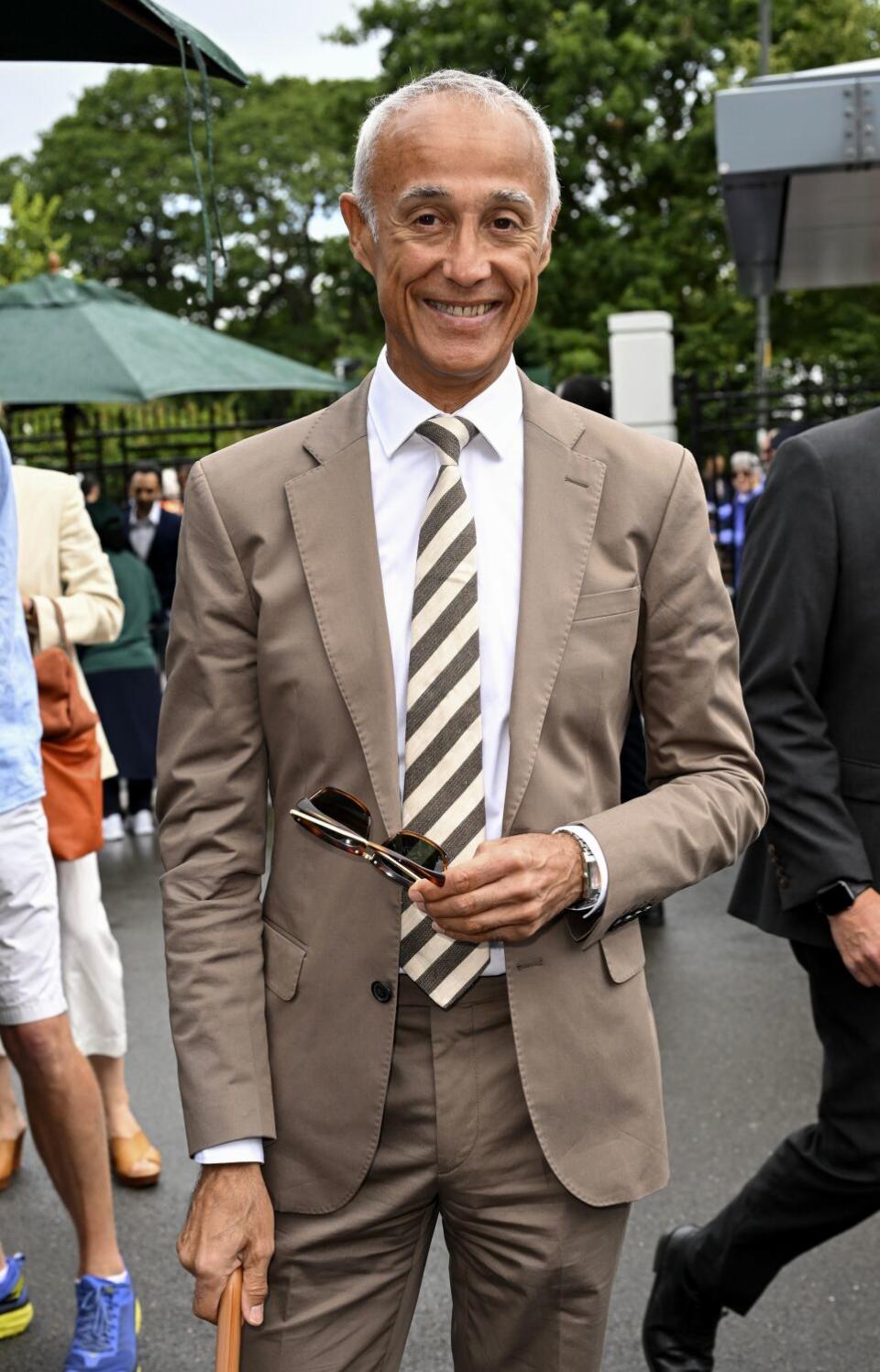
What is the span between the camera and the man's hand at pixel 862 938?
288cm

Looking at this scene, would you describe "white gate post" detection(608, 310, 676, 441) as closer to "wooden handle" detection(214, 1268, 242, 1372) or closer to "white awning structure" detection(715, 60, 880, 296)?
"white awning structure" detection(715, 60, 880, 296)

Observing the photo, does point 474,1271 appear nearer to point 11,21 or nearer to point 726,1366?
point 726,1366

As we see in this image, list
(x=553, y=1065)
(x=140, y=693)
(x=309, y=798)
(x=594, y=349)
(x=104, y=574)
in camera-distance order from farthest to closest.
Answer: (x=594, y=349), (x=140, y=693), (x=104, y=574), (x=553, y=1065), (x=309, y=798)

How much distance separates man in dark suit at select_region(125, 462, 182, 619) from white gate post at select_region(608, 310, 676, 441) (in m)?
4.00

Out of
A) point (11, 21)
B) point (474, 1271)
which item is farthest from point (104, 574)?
point (474, 1271)

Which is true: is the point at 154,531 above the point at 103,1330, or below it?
above

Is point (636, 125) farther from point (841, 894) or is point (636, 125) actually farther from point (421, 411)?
point (421, 411)

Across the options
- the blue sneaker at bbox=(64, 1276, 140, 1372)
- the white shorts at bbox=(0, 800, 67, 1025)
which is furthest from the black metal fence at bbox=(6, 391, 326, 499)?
the blue sneaker at bbox=(64, 1276, 140, 1372)

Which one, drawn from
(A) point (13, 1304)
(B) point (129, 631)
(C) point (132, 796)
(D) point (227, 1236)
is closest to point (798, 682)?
(D) point (227, 1236)

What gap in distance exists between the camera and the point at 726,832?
213 cm

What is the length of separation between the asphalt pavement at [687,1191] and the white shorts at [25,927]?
851mm

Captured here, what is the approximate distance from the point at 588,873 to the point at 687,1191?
8.70ft

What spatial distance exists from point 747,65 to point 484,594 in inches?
1134

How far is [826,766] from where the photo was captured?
2.99 m
